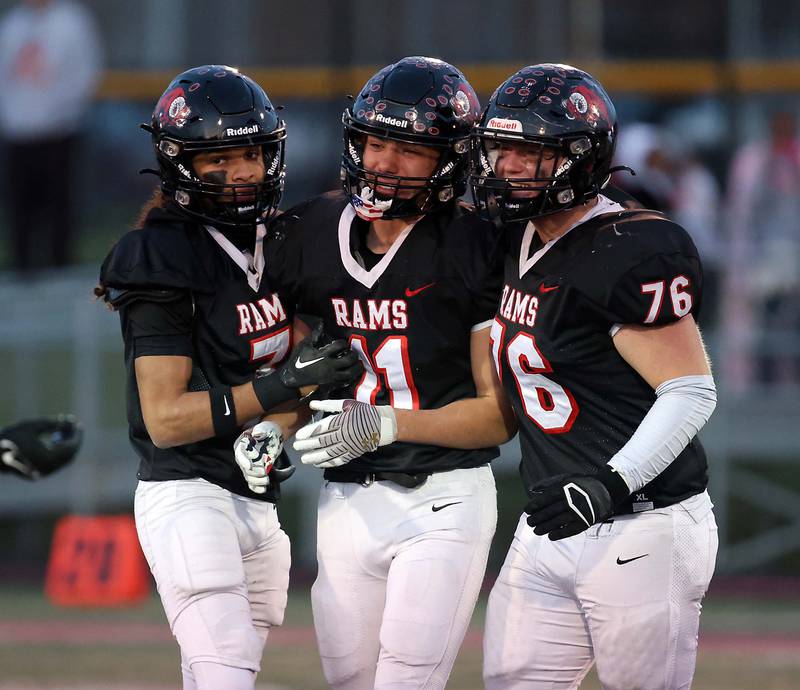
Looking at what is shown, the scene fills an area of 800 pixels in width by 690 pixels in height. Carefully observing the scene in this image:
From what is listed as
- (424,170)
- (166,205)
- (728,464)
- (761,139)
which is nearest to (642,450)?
(424,170)

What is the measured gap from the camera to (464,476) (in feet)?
12.5

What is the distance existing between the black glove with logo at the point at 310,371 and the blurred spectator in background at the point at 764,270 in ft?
15.8

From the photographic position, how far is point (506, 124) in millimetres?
3537

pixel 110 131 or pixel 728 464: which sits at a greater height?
pixel 110 131

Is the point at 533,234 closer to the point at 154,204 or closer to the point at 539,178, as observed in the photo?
the point at 539,178

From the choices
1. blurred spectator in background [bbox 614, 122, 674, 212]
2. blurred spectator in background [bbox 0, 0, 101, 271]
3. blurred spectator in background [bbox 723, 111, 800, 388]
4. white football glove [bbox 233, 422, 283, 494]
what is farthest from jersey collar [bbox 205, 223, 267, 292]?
blurred spectator in background [bbox 0, 0, 101, 271]

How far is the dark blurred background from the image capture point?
8.19 metres

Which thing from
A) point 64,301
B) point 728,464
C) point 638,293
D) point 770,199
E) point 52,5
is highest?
point 638,293

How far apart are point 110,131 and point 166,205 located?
18.6 ft

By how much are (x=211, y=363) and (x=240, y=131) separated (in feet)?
1.95

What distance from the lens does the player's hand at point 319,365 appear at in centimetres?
364

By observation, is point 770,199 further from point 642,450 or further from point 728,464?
point 642,450

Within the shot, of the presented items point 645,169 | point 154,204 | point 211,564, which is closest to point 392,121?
point 154,204

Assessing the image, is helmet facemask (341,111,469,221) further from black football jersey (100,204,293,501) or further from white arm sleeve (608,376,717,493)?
white arm sleeve (608,376,717,493)
